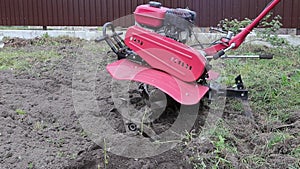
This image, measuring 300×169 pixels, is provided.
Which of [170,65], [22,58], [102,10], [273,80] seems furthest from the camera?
[102,10]

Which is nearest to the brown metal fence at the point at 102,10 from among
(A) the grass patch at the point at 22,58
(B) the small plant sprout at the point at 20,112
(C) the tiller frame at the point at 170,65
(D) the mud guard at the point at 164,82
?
(A) the grass patch at the point at 22,58

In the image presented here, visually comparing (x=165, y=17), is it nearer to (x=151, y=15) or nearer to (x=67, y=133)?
(x=151, y=15)

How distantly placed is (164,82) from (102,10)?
444 centimetres

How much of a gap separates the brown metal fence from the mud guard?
12.4 ft

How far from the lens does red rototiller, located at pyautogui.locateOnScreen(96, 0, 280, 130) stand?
123 inches

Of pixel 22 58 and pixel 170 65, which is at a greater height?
pixel 170 65

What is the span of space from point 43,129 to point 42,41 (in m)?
4.00

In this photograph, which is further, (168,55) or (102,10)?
(102,10)

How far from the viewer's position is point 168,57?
3275 millimetres

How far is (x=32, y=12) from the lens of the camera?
294 inches

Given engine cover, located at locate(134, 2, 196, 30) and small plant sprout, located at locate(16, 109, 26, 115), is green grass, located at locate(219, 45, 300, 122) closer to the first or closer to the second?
engine cover, located at locate(134, 2, 196, 30)

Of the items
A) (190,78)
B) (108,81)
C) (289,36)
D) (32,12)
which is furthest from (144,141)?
(32,12)

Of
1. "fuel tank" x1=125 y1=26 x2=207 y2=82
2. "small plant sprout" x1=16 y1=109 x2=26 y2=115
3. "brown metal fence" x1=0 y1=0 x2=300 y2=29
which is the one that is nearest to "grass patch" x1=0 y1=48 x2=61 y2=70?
"brown metal fence" x1=0 y1=0 x2=300 y2=29

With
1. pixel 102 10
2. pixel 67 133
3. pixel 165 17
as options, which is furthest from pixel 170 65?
pixel 102 10
